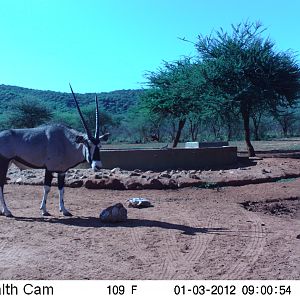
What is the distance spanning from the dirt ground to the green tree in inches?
1549

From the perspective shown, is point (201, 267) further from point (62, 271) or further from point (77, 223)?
point (77, 223)

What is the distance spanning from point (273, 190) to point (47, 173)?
6620mm

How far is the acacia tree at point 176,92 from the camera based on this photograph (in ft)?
92.4

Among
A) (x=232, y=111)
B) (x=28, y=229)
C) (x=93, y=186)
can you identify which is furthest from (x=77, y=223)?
(x=232, y=111)

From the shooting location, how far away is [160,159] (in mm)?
20281

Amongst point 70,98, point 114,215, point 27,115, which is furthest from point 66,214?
point 70,98

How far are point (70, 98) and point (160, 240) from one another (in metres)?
79.5

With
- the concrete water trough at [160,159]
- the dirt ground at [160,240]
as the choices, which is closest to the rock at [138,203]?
the dirt ground at [160,240]

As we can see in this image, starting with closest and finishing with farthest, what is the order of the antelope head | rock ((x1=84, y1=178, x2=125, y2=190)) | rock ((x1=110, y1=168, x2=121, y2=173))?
the antelope head, rock ((x1=84, y1=178, x2=125, y2=190)), rock ((x1=110, y1=168, x2=121, y2=173))

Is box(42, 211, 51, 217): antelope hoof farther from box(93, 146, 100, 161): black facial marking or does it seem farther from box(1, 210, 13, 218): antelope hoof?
box(93, 146, 100, 161): black facial marking

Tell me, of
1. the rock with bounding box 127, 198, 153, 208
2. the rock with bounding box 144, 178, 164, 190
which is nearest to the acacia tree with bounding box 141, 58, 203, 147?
the rock with bounding box 144, 178, 164, 190

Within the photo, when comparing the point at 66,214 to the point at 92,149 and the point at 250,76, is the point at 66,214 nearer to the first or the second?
the point at 92,149

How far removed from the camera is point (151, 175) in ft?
58.3

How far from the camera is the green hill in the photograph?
80812 millimetres
